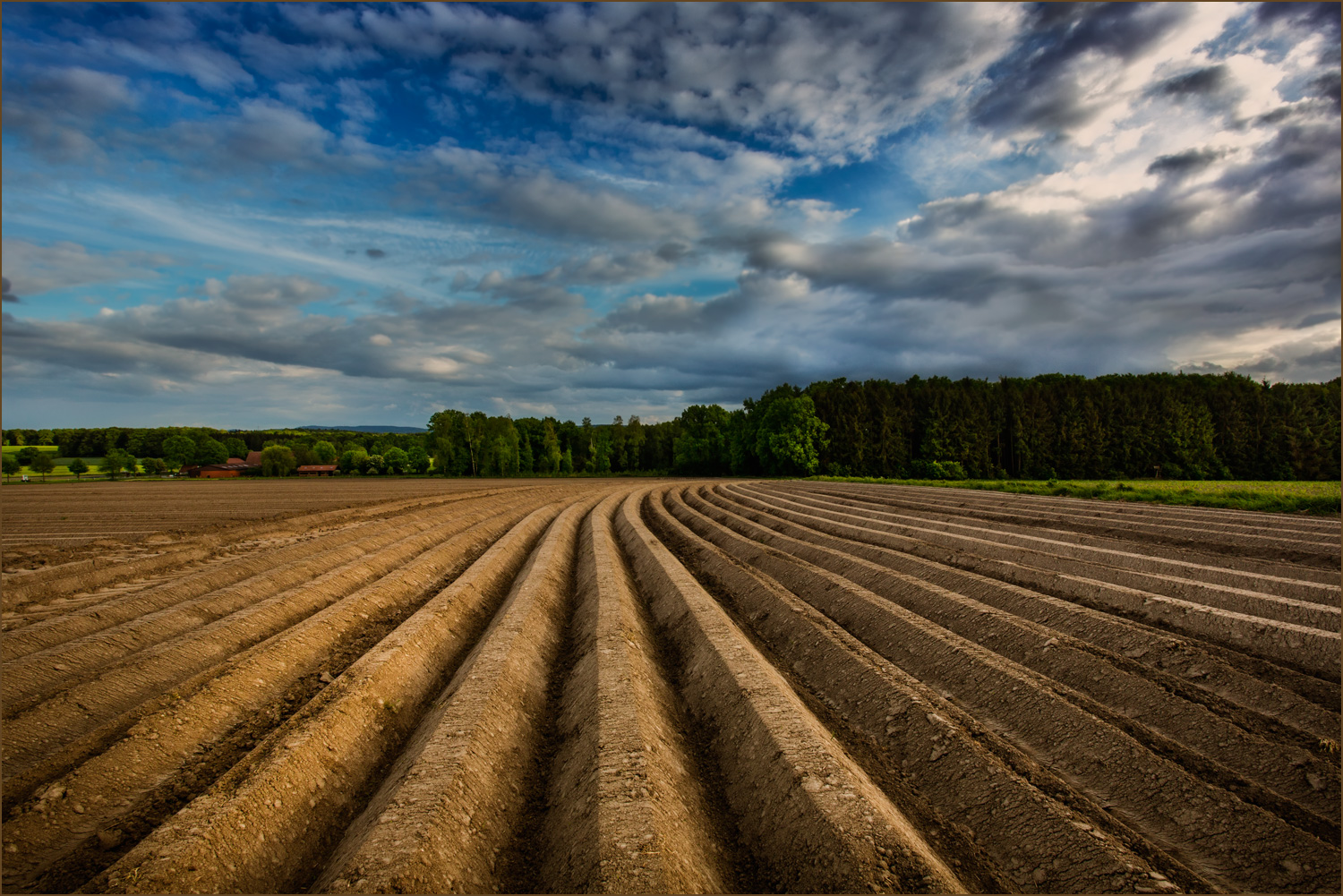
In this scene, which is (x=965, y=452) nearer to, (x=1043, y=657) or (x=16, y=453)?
(x=1043, y=657)

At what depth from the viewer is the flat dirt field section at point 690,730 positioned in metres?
4.08

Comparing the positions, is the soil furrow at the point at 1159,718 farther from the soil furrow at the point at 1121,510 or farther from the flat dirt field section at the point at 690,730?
the soil furrow at the point at 1121,510

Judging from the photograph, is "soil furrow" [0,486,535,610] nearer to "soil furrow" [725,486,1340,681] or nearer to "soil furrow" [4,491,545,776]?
"soil furrow" [4,491,545,776]

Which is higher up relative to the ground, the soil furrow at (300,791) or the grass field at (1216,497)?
the grass field at (1216,497)

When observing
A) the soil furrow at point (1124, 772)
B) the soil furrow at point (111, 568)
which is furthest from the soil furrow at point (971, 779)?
the soil furrow at point (111, 568)

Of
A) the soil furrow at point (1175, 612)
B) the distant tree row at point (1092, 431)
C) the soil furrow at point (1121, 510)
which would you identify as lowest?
the soil furrow at point (1175, 612)

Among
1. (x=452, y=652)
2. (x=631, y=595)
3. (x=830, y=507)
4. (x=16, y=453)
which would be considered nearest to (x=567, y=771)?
(x=452, y=652)

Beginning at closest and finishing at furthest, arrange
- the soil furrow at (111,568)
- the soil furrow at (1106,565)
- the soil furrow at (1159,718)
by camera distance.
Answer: the soil furrow at (1159,718) → the soil furrow at (1106,565) → the soil furrow at (111,568)

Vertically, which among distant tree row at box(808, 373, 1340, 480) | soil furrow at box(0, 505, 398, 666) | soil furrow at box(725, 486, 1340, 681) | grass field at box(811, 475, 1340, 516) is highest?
distant tree row at box(808, 373, 1340, 480)

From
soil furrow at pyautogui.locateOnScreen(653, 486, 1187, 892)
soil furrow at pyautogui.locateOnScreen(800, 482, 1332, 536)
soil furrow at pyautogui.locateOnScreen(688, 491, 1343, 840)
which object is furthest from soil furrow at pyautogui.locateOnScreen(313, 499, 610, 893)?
soil furrow at pyautogui.locateOnScreen(800, 482, 1332, 536)

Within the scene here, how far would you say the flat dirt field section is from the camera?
4.08 m

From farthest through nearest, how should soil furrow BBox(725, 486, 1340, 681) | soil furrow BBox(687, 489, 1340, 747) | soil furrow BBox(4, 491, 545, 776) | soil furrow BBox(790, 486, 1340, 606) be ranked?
1. soil furrow BBox(790, 486, 1340, 606)
2. soil furrow BBox(725, 486, 1340, 681)
3. soil furrow BBox(4, 491, 545, 776)
4. soil furrow BBox(687, 489, 1340, 747)

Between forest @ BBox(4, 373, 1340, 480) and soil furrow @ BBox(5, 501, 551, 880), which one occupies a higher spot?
forest @ BBox(4, 373, 1340, 480)

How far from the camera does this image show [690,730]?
623cm
